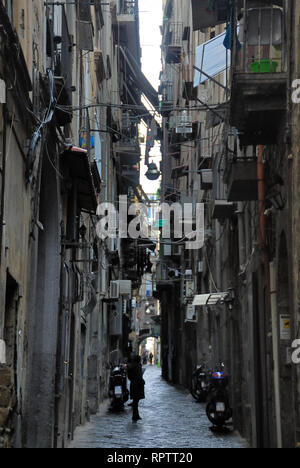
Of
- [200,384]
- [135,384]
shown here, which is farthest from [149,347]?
[135,384]

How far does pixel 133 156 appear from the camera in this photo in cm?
3697

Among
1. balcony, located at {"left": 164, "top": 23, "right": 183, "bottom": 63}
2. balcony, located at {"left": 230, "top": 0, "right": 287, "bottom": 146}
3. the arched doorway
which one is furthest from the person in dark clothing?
the arched doorway

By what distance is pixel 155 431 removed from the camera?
16.1 meters

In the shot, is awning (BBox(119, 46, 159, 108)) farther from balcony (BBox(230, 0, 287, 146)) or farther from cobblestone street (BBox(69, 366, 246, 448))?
balcony (BBox(230, 0, 287, 146))

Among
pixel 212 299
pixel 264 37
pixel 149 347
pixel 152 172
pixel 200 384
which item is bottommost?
pixel 149 347

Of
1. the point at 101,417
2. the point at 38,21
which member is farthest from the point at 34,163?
the point at 101,417

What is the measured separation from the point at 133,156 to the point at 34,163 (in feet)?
85.8

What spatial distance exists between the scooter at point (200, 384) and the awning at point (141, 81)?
19.7 meters

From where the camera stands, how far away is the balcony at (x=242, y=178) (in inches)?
507

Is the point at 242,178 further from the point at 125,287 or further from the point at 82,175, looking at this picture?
the point at 125,287

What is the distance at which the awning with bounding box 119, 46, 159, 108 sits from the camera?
40572 millimetres

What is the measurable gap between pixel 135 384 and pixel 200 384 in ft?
20.0

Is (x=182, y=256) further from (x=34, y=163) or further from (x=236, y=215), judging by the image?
(x=34, y=163)

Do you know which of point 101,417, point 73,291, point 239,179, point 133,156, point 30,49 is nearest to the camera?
point 30,49
